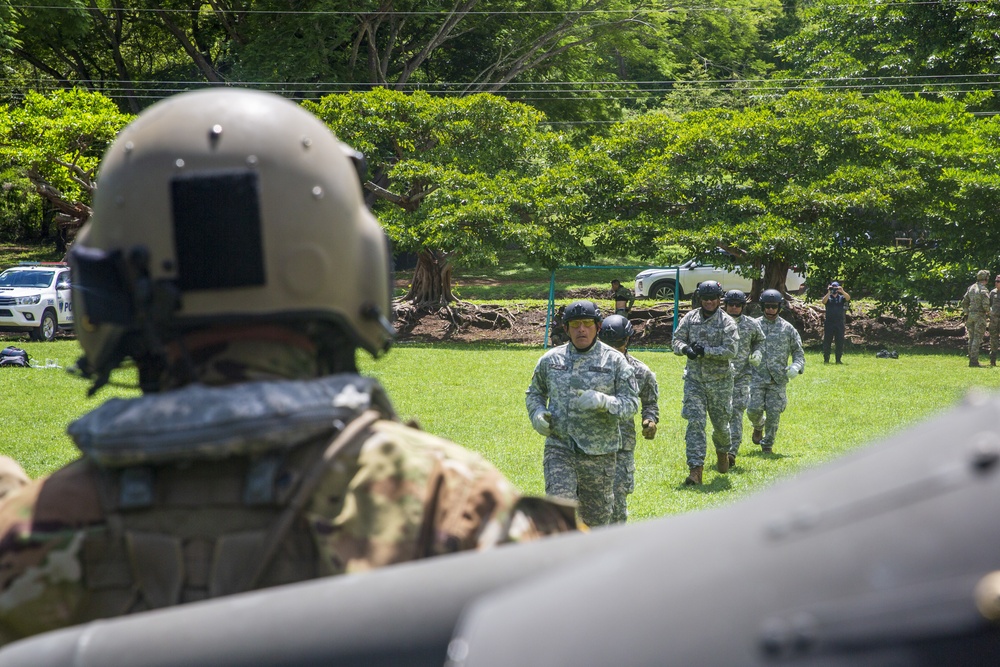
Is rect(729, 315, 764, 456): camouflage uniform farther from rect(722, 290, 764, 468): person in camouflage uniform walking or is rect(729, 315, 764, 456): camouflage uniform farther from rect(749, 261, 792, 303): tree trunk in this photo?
rect(749, 261, 792, 303): tree trunk

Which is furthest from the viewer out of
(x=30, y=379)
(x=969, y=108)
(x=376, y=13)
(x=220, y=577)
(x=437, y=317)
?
(x=376, y=13)

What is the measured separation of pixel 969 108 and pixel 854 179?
25.0 ft

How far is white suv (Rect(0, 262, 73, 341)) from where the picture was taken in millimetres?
23094

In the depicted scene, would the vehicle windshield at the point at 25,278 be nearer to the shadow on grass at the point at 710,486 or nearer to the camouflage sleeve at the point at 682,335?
the camouflage sleeve at the point at 682,335

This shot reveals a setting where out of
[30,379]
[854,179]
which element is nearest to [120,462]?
[30,379]

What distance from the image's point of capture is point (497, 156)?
27203mm

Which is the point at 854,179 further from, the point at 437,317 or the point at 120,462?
the point at 120,462

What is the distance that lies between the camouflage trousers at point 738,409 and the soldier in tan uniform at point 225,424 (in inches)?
412

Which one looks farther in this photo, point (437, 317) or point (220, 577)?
point (437, 317)

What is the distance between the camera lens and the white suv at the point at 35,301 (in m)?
23.1

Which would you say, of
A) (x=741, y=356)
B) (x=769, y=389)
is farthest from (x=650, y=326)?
(x=741, y=356)

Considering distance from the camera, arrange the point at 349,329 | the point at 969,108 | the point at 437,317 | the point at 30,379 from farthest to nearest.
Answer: the point at 969,108
the point at 437,317
the point at 30,379
the point at 349,329

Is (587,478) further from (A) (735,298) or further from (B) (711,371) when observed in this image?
(A) (735,298)

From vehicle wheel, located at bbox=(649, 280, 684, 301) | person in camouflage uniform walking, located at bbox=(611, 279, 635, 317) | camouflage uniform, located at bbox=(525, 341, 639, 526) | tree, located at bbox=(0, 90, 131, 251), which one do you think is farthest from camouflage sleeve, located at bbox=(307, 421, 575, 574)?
vehicle wheel, located at bbox=(649, 280, 684, 301)
